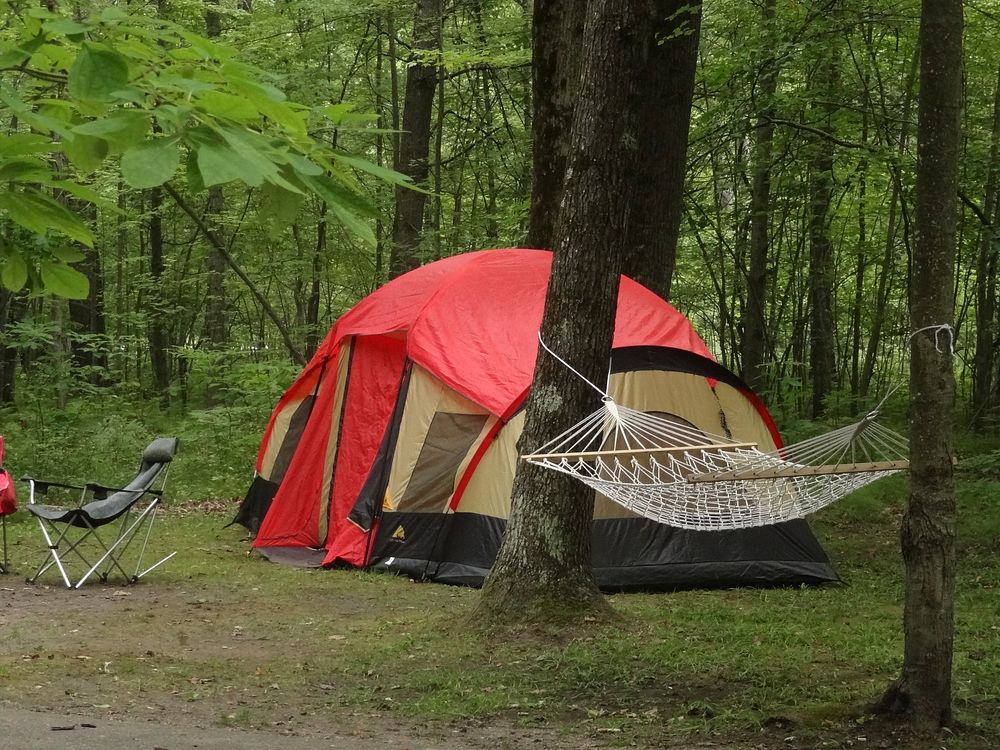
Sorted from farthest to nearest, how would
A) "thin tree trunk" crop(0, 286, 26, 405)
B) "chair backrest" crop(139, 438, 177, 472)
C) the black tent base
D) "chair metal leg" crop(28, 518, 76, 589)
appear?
"thin tree trunk" crop(0, 286, 26, 405), "chair backrest" crop(139, 438, 177, 472), the black tent base, "chair metal leg" crop(28, 518, 76, 589)

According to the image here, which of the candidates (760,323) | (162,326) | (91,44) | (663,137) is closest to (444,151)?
(162,326)

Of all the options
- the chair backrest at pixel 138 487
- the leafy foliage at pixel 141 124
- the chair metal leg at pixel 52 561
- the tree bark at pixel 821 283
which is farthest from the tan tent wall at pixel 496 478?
the tree bark at pixel 821 283

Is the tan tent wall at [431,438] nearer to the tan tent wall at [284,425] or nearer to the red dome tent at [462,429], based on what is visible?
the red dome tent at [462,429]

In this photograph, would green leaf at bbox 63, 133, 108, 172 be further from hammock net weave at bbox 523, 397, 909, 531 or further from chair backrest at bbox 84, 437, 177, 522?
chair backrest at bbox 84, 437, 177, 522

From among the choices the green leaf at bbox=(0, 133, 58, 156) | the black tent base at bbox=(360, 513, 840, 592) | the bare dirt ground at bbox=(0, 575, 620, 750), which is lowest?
the bare dirt ground at bbox=(0, 575, 620, 750)

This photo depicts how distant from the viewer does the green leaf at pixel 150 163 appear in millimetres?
1355

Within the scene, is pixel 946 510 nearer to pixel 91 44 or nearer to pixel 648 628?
pixel 648 628

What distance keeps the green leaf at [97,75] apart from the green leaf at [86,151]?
0.06 m

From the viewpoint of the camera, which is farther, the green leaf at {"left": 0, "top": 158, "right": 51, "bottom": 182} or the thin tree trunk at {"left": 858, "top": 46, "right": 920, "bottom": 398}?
the thin tree trunk at {"left": 858, "top": 46, "right": 920, "bottom": 398}

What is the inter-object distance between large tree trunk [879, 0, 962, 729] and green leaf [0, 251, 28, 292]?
8.68 ft

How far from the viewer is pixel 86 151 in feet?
5.11

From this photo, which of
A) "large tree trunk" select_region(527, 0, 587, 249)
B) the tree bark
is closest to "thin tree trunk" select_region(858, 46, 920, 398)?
the tree bark

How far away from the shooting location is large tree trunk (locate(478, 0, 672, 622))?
4887 mm

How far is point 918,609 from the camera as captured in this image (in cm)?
353
